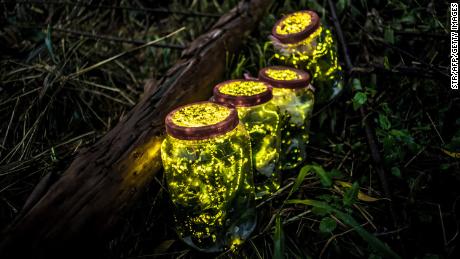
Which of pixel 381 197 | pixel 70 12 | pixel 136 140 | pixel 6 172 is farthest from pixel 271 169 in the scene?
pixel 70 12

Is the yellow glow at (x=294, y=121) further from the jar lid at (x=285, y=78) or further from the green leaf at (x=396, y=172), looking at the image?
the green leaf at (x=396, y=172)

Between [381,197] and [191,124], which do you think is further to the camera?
[381,197]

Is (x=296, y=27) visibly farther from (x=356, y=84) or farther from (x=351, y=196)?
(x=351, y=196)

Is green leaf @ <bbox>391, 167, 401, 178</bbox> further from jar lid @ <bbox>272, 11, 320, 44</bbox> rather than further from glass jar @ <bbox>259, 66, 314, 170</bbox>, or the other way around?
jar lid @ <bbox>272, 11, 320, 44</bbox>

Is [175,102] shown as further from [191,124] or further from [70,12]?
[70,12]

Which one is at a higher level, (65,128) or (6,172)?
(6,172)

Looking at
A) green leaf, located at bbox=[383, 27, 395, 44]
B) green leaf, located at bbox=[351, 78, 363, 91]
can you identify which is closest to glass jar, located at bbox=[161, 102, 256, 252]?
green leaf, located at bbox=[351, 78, 363, 91]

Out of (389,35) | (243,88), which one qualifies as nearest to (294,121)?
(243,88)
